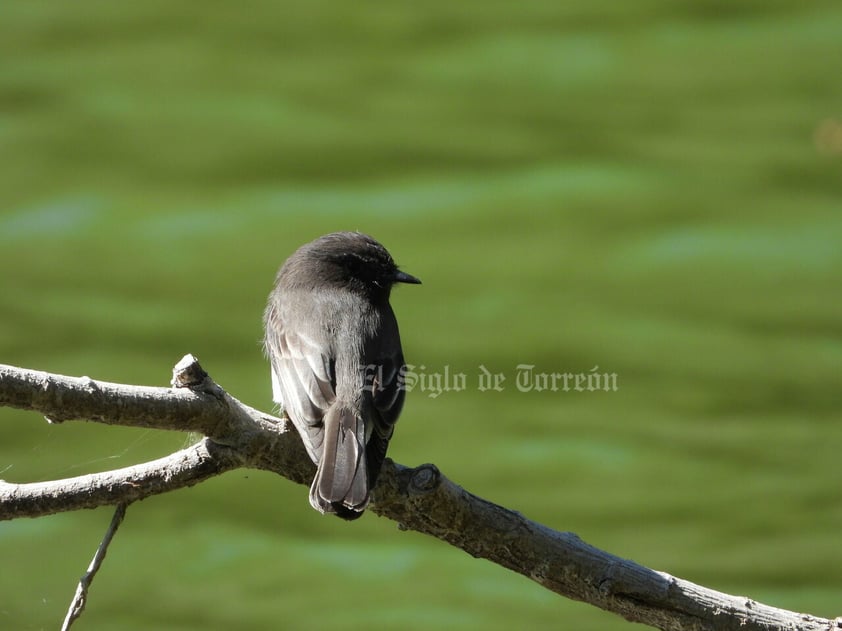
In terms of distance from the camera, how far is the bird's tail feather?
11.9 ft

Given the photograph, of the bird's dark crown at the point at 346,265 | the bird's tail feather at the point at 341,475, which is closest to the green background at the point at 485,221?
the bird's dark crown at the point at 346,265

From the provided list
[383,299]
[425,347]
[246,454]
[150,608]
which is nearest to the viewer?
[246,454]

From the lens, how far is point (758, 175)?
8.00 metres

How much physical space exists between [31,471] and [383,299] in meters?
3.67

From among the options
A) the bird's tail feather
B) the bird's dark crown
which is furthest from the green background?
the bird's tail feather

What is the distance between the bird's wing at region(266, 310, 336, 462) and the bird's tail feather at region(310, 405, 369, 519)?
5cm

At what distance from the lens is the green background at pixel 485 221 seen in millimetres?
7852

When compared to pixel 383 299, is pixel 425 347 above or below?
above

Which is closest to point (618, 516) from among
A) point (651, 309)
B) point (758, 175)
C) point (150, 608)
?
point (651, 309)

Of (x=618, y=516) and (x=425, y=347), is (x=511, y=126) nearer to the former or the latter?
(x=425, y=347)

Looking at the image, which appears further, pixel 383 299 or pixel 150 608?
pixel 150 608

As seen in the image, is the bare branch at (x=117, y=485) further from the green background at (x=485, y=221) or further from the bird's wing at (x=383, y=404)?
the green background at (x=485, y=221)

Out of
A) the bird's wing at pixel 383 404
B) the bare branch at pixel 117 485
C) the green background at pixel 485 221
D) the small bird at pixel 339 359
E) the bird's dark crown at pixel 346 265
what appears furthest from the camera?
the green background at pixel 485 221

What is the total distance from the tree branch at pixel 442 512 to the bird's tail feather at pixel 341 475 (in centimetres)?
11
